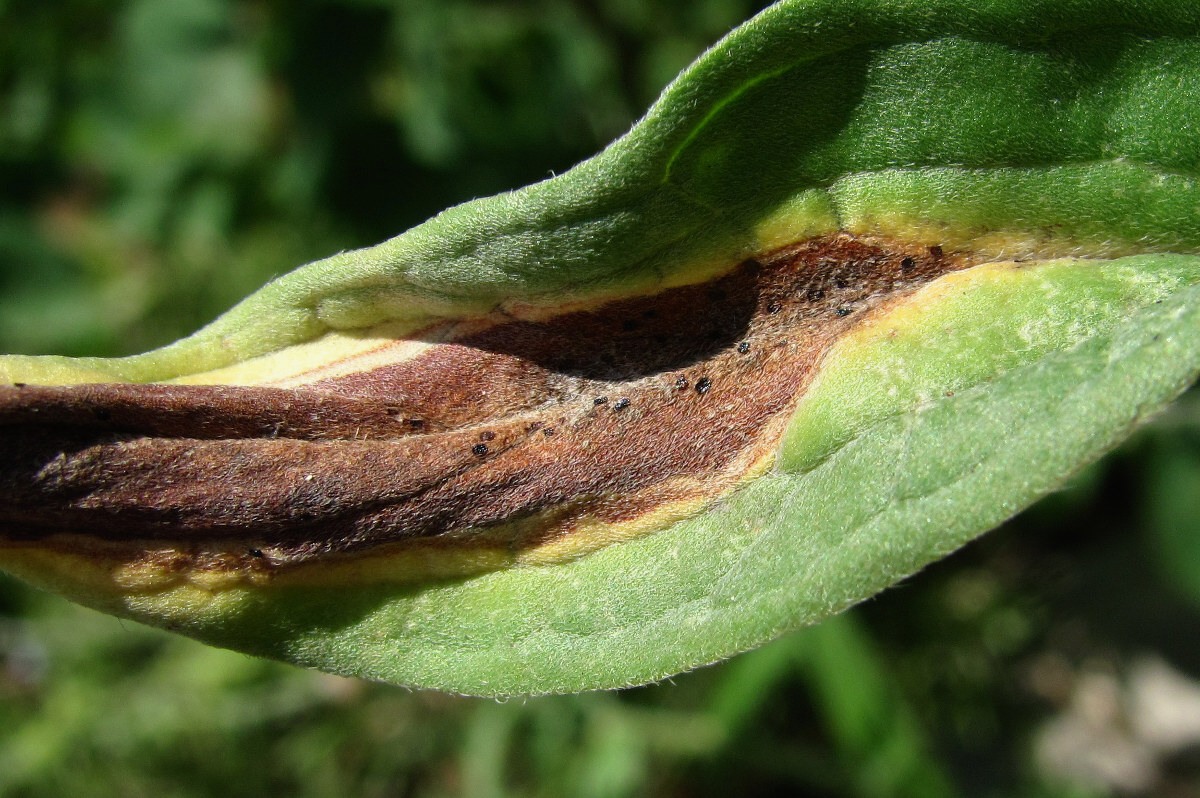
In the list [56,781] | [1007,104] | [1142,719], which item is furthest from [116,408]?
[1142,719]

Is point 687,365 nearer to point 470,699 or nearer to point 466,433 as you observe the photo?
point 466,433

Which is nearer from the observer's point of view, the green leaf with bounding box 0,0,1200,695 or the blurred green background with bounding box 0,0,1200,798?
the green leaf with bounding box 0,0,1200,695

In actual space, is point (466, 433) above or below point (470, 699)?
above

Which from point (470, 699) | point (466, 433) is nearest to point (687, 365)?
point (466, 433)

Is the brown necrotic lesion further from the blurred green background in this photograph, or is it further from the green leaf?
the blurred green background

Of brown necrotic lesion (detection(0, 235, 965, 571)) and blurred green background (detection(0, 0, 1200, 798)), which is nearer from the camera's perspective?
brown necrotic lesion (detection(0, 235, 965, 571))

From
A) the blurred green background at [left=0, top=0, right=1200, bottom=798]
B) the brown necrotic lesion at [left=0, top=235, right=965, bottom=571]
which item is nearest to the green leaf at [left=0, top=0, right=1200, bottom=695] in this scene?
the brown necrotic lesion at [left=0, top=235, right=965, bottom=571]

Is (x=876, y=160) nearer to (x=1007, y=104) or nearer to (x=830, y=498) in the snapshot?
(x=1007, y=104)
